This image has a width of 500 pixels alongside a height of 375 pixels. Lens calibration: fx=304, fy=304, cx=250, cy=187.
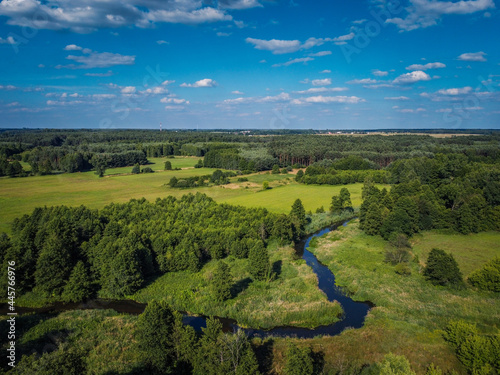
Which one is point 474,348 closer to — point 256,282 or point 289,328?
point 289,328

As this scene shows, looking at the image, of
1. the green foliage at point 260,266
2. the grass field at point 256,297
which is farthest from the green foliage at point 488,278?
the green foliage at point 260,266

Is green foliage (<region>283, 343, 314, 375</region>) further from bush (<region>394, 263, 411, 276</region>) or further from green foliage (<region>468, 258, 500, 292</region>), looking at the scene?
green foliage (<region>468, 258, 500, 292</region>)

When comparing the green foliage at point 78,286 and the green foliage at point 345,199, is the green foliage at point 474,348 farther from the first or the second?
the green foliage at point 345,199

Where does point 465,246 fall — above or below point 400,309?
above

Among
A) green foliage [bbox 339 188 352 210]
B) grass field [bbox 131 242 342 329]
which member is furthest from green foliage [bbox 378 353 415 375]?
green foliage [bbox 339 188 352 210]

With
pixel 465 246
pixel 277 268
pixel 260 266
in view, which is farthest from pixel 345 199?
pixel 260 266

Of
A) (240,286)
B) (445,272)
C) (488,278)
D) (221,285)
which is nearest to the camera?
(221,285)
